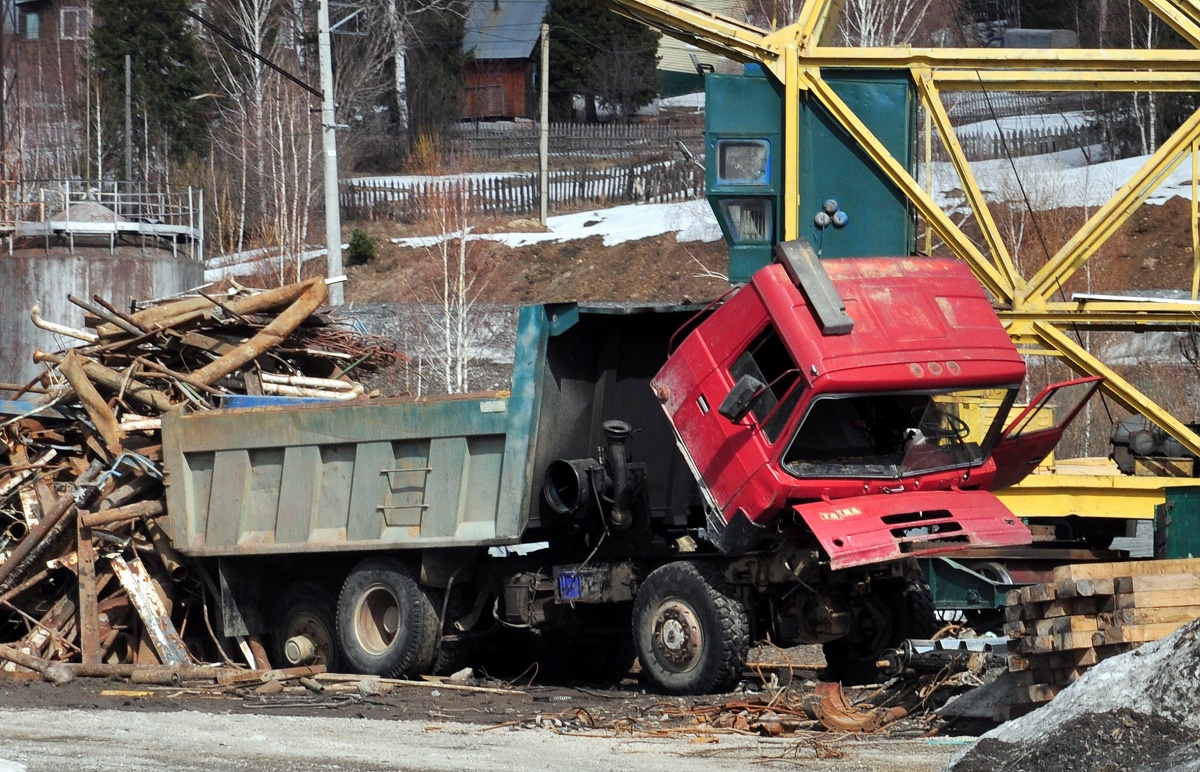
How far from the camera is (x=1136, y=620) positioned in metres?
8.13

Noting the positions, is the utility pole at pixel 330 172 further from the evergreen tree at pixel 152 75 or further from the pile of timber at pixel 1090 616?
→ the evergreen tree at pixel 152 75

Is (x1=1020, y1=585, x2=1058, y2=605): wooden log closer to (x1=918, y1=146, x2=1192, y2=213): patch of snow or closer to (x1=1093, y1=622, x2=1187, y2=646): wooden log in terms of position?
(x1=1093, y1=622, x2=1187, y2=646): wooden log

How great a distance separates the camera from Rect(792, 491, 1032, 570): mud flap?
32.5ft

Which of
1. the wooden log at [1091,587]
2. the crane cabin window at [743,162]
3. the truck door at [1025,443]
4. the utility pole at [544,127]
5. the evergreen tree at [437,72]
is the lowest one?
the wooden log at [1091,587]

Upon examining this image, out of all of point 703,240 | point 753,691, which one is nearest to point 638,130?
point 703,240

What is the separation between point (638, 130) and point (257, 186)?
57.0ft

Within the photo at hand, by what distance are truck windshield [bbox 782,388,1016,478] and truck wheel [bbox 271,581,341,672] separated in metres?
4.49

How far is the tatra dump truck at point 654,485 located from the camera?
10383 millimetres

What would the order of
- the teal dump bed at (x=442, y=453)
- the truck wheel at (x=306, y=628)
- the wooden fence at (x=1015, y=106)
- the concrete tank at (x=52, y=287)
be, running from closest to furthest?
the teal dump bed at (x=442, y=453), the truck wheel at (x=306, y=628), the concrete tank at (x=52, y=287), the wooden fence at (x=1015, y=106)

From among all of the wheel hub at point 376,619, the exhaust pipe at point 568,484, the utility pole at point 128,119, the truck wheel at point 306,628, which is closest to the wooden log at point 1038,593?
the exhaust pipe at point 568,484

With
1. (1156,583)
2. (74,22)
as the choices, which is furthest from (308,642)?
(74,22)

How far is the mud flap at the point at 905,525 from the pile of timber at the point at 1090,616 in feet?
4.29

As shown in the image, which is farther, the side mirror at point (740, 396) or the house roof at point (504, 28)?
the house roof at point (504, 28)

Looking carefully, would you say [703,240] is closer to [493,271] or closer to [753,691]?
[493,271]
